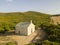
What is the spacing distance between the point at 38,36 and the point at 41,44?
8.80m

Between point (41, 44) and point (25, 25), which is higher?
point (25, 25)

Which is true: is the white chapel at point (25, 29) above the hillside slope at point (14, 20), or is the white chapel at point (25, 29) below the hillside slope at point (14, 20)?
below

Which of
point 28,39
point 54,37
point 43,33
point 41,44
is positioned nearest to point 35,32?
point 43,33

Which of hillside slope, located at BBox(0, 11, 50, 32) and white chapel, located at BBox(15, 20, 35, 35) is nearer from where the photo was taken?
white chapel, located at BBox(15, 20, 35, 35)

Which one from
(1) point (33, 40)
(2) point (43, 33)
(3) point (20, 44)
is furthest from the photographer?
(2) point (43, 33)

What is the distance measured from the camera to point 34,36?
3725 cm

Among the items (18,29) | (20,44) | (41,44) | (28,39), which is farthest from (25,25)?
(41,44)

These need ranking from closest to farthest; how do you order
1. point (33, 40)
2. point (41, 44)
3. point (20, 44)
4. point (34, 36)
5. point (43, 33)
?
1. point (41, 44)
2. point (20, 44)
3. point (33, 40)
4. point (34, 36)
5. point (43, 33)

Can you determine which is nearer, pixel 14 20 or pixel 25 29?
pixel 25 29

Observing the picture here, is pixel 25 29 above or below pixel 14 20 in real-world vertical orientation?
below

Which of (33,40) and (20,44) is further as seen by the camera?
(33,40)

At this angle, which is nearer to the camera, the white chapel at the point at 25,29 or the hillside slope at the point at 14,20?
the white chapel at the point at 25,29

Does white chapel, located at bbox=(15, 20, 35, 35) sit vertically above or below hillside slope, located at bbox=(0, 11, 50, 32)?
A: below

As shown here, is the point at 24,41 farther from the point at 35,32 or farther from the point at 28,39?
the point at 35,32
